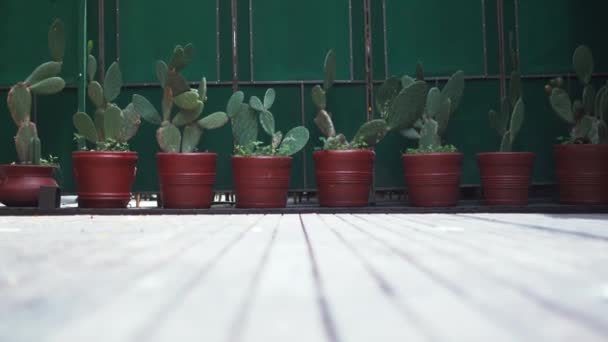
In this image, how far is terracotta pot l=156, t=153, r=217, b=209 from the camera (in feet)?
11.3

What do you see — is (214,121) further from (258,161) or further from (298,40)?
(298,40)

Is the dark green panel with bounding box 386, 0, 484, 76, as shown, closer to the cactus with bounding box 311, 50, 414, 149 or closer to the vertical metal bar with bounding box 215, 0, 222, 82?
the cactus with bounding box 311, 50, 414, 149

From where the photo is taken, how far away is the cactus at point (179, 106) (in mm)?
3490

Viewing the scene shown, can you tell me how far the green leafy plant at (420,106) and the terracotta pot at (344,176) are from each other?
33 cm

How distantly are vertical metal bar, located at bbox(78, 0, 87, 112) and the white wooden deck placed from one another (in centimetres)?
241

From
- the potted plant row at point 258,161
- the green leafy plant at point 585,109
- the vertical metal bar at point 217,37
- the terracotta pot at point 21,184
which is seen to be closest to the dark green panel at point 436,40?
the green leafy plant at point 585,109

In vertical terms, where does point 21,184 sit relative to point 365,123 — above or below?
below

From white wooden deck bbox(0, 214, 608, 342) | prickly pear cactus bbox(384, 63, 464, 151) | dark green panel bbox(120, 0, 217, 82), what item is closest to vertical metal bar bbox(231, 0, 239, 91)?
dark green panel bbox(120, 0, 217, 82)

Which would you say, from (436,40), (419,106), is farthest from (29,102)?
(436,40)

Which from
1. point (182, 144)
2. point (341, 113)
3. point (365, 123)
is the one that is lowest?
point (182, 144)

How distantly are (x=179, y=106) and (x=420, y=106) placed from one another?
1458 mm

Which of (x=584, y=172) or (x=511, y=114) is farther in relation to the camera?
(x=511, y=114)

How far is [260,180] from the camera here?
11.3 ft

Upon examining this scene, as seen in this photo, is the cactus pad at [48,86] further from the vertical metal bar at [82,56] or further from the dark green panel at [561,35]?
the dark green panel at [561,35]
